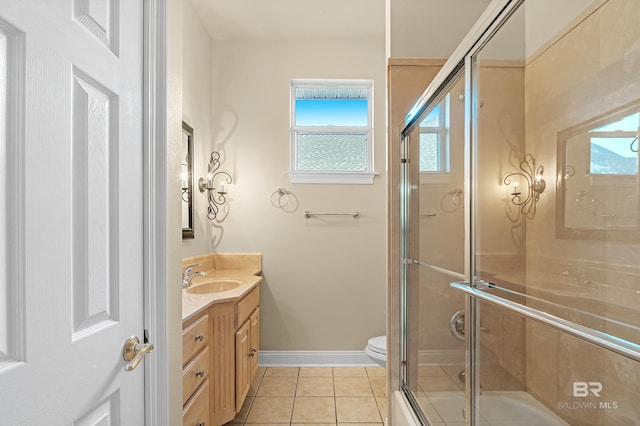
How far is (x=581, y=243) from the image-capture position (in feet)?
3.80

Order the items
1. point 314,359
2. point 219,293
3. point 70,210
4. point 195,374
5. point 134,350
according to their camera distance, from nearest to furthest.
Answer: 1. point 70,210
2. point 134,350
3. point 195,374
4. point 219,293
5. point 314,359

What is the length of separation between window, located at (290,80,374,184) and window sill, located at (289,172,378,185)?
98 millimetres

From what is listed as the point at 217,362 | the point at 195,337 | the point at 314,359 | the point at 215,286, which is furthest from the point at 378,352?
the point at 195,337

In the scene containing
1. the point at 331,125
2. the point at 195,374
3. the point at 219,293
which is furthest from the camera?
the point at 331,125

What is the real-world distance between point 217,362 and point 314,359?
1338mm

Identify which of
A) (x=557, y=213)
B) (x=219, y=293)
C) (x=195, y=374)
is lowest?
(x=195, y=374)

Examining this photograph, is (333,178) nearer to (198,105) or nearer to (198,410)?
(198,105)

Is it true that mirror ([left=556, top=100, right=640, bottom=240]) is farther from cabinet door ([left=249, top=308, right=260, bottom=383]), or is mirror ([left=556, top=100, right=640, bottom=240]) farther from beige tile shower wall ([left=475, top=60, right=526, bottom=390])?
cabinet door ([left=249, top=308, right=260, bottom=383])

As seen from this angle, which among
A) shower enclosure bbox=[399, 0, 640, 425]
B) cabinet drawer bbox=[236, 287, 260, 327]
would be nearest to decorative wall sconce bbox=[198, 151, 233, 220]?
cabinet drawer bbox=[236, 287, 260, 327]

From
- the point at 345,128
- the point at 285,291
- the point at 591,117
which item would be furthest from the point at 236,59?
the point at 591,117

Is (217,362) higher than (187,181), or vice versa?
(187,181)

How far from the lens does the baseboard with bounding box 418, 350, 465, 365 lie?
1434 mm

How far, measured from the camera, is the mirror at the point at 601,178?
99 centimetres

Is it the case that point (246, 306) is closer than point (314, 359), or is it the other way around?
point (246, 306)
